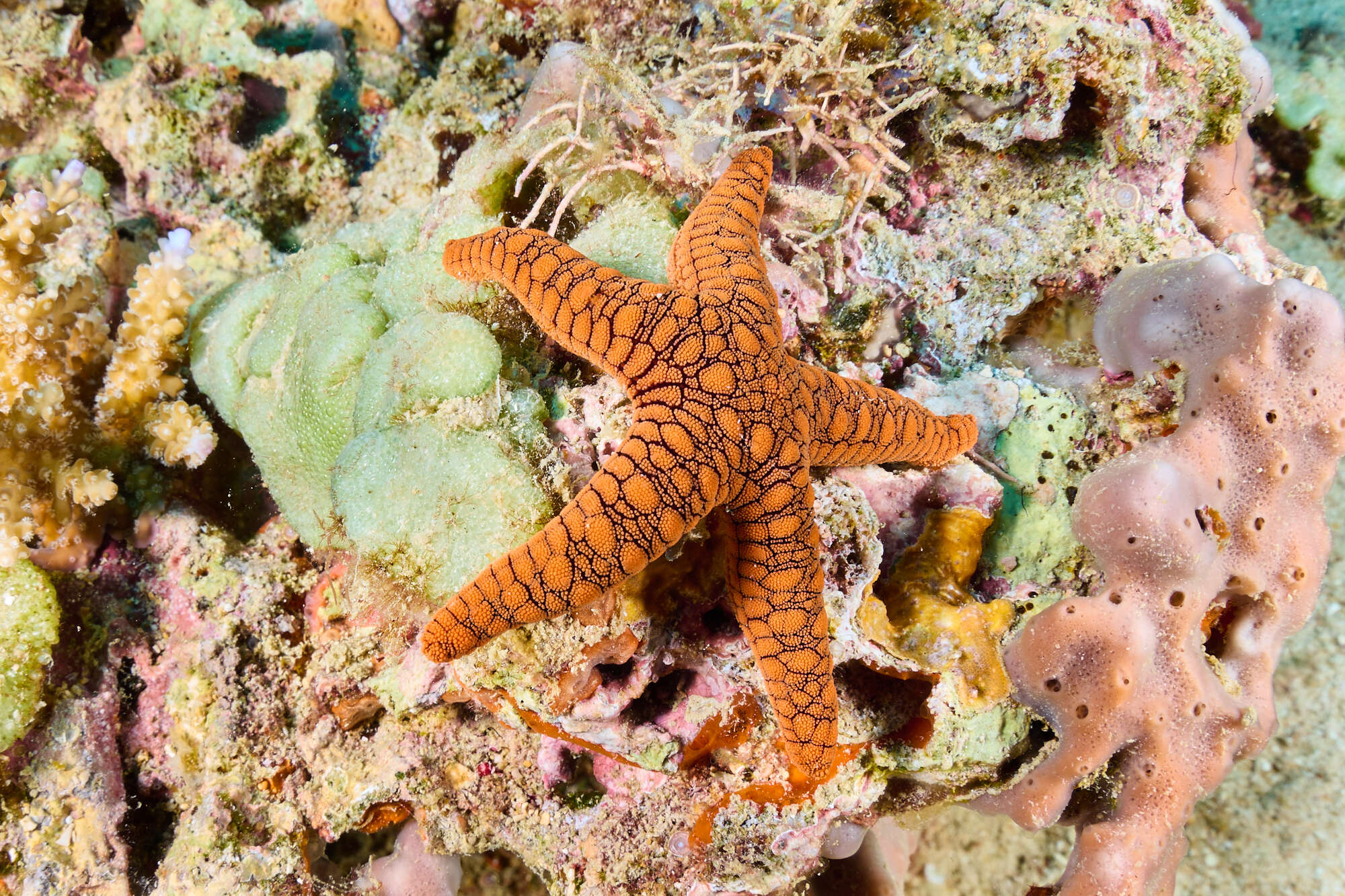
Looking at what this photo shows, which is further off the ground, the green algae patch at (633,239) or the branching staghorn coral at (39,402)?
the green algae patch at (633,239)

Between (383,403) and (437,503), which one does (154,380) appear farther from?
(437,503)

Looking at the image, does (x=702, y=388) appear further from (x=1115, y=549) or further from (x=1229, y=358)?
(x=1229, y=358)

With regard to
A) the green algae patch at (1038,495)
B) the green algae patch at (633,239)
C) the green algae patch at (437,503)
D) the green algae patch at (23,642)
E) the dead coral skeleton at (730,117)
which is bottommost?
the green algae patch at (23,642)

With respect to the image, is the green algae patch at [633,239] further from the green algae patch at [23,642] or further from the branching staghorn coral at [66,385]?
the green algae patch at [23,642]

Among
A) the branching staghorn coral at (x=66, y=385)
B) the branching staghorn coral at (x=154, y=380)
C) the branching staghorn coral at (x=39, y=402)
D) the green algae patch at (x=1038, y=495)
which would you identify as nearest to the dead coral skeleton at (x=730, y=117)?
the green algae patch at (x=1038, y=495)

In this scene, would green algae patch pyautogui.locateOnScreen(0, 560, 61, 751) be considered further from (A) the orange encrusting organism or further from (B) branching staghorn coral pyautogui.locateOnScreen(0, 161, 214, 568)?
(A) the orange encrusting organism

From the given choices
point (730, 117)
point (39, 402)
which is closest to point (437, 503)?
point (730, 117)

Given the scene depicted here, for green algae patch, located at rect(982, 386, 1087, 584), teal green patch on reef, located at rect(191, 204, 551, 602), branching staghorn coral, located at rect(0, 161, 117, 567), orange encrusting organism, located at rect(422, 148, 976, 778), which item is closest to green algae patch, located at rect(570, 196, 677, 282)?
orange encrusting organism, located at rect(422, 148, 976, 778)
